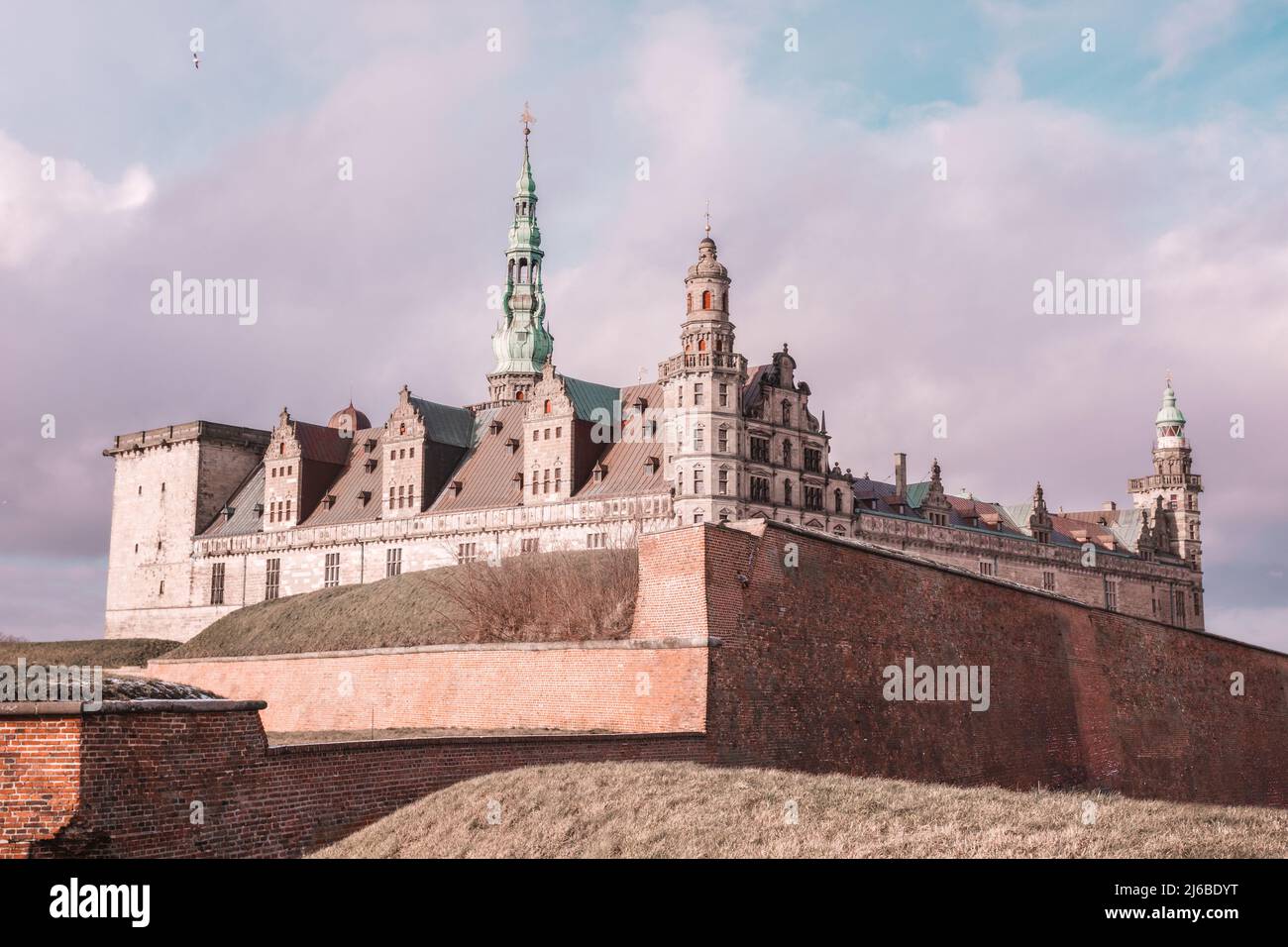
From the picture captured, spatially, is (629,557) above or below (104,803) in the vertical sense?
above

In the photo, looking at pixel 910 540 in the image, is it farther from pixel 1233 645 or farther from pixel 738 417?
pixel 1233 645

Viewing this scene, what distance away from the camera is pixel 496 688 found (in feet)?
77.6

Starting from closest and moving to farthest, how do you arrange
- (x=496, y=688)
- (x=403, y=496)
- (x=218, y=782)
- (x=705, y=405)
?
(x=218, y=782)
(x=496, y=688)
(x=705, y=405)
(x=403, y=496)

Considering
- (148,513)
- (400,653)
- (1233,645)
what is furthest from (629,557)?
(148,513)

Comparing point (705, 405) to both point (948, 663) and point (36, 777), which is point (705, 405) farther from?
point (36, 777)

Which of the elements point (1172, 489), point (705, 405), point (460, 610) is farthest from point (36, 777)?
point (1172, 489)

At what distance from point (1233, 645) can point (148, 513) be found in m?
65.9

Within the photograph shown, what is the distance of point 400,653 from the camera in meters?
26.3

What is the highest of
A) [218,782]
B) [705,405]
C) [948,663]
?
[705,405]

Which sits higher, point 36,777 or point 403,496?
point 403,496

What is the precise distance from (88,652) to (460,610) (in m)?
31.7

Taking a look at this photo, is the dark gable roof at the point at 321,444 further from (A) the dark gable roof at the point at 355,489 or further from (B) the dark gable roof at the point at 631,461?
(B) the dark gable roof at the point at 631,461

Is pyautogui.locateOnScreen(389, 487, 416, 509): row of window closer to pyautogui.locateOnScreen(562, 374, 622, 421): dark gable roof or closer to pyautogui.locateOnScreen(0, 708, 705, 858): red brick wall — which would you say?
pyautogui.locateOnScreen(562, 374, 622, 421): dark gable roof
